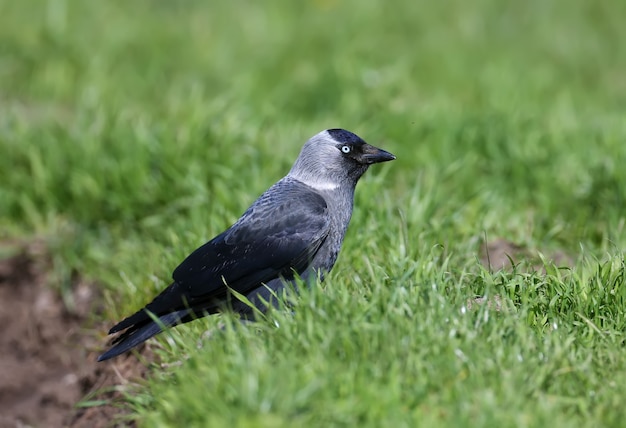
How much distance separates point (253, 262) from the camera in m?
3.98

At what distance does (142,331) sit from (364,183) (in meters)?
1.81

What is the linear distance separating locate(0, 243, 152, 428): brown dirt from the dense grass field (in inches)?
6.8

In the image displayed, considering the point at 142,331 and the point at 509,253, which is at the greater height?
the point at 142,331

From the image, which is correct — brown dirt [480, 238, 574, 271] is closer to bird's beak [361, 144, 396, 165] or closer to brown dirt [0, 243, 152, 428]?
bird's beak [361, 144, 396, 165]

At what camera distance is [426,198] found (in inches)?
200

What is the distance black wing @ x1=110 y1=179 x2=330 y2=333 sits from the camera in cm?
393

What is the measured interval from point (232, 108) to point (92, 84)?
4.20 ft

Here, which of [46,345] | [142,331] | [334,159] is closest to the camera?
[142,331]

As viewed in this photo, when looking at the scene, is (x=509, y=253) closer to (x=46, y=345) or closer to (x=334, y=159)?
(x=334, y=159)

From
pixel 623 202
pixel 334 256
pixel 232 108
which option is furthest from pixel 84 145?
pixel 623 202

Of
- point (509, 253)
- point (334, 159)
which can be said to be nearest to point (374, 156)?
point (334, 159)

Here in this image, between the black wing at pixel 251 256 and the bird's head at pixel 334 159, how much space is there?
291 mm

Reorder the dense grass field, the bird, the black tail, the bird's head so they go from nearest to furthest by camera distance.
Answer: the dense grass field, the black tail, the bird, the bird's head

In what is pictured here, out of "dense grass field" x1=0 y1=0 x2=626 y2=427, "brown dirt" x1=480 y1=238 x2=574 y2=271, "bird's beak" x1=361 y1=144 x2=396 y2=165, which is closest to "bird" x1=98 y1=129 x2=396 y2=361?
"dense grass field" x1=0 y1=0 x2=626 y2=427
